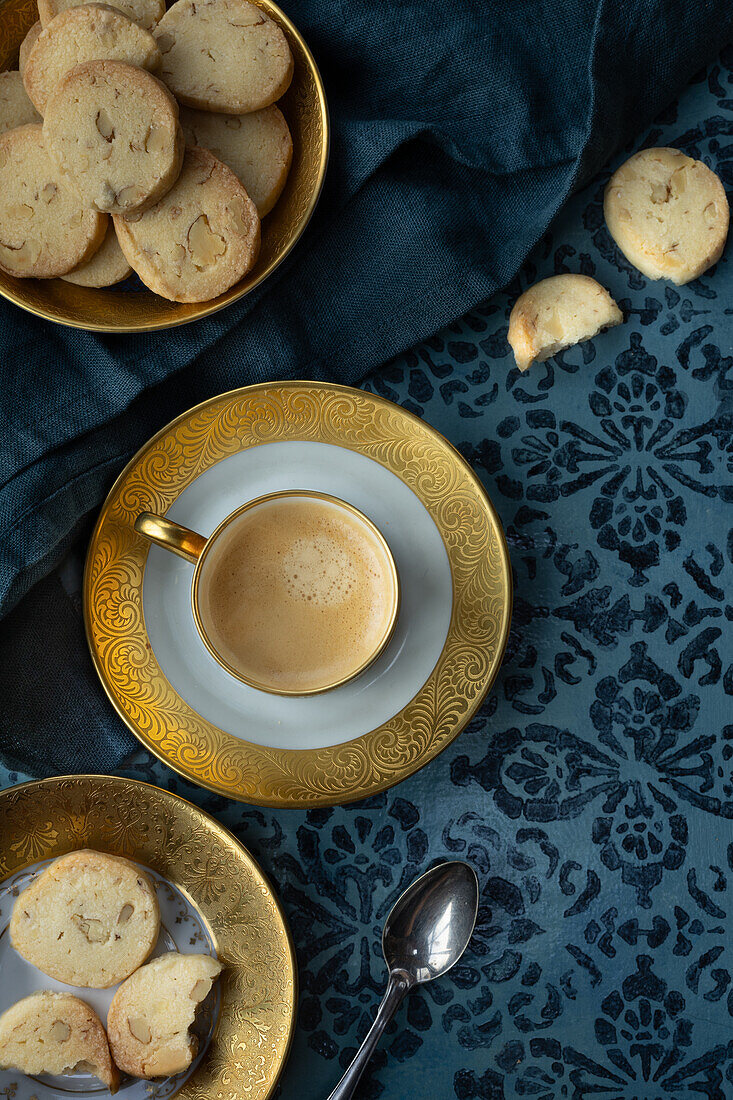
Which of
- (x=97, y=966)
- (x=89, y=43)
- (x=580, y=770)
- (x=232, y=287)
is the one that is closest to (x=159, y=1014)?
(x=97, y=966)

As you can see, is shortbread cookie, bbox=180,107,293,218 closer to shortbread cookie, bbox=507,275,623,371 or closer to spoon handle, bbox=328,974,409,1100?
shortbread cookie, bbox=507,275,623,371

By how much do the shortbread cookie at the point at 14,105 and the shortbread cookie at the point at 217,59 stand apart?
0.18m

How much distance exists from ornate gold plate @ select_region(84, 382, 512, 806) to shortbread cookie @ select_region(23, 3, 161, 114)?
424mm

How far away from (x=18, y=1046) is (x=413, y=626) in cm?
75

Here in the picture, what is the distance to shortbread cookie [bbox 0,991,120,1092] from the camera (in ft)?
3.84

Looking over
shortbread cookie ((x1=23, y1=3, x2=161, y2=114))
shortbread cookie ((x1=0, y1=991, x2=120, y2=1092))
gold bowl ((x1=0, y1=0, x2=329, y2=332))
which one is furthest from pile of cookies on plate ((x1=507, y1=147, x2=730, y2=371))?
shortbread cookie ((x1=0, y1=991, x2=120, y2=1092))

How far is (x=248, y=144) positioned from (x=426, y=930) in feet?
3.60

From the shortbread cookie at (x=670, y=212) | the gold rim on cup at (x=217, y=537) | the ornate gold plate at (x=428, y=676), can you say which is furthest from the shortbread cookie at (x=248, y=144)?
the shortbread cookie at (x=670, y=212)

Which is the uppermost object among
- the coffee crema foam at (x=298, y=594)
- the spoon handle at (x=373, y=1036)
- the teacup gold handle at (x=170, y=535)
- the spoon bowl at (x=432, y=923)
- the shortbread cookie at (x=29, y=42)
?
the shortbread cookie at (x=29, y=42)

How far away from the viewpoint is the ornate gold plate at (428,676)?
120cm

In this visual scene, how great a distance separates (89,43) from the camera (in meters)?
1.07

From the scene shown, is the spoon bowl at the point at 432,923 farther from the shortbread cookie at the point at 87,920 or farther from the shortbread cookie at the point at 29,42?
the shortbread cookie at the point at 29,42

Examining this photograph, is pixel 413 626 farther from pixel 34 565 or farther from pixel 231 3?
pixel 231 3

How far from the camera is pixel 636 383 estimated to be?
135cm
